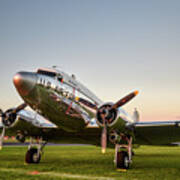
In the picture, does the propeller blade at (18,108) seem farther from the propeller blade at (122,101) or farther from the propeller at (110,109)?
the propeller blade at (122,101)

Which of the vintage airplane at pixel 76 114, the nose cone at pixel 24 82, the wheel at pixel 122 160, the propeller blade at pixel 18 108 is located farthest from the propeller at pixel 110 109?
the propeller blade at pixel 18 108

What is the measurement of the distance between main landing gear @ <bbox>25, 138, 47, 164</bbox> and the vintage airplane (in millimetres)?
58

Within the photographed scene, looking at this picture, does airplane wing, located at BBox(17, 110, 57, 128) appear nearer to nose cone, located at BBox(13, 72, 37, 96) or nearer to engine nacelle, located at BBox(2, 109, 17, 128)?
engine nacelle, located at BBox(2, 109, 17, 128)

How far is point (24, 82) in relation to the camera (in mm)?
10922

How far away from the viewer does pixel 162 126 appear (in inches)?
509

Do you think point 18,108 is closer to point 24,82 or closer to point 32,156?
point 32,156

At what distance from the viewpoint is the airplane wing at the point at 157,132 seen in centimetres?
1277

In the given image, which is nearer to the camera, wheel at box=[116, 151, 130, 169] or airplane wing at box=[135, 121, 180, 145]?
wheel at box=[116, 151, 130, 169]

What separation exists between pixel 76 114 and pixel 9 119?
4.68 meters

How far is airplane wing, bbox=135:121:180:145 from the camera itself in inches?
503

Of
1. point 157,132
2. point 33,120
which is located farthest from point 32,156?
point 157,132

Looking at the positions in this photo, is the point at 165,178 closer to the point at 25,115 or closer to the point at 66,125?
the point at 66,125

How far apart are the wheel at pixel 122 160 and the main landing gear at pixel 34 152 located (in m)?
5.29

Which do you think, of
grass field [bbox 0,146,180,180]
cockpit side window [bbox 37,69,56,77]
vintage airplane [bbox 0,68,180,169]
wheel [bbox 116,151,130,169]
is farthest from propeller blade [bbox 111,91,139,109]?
cockpit side window [bbox 37,69,56,77]
